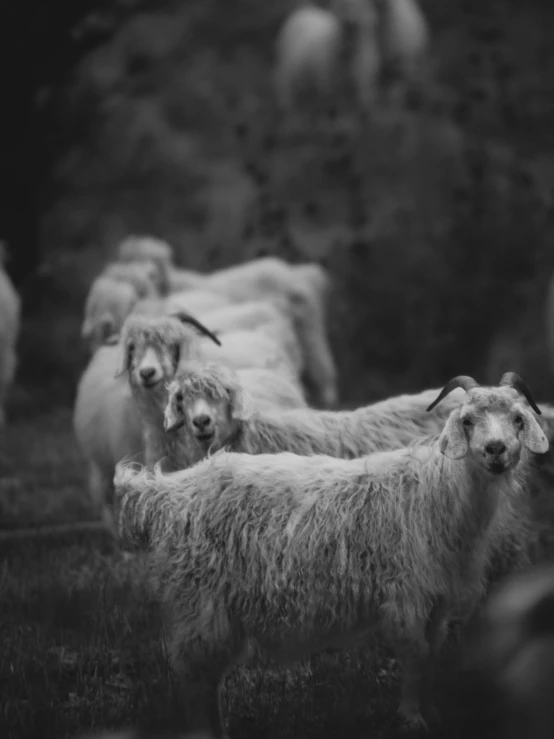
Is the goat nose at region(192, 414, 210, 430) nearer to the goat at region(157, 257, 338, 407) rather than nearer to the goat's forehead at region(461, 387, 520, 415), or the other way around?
the goat's forehead at region(461, 387, 520, 415)

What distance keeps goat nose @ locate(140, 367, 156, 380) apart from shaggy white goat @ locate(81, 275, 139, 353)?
2675 mm

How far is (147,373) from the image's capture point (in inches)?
240

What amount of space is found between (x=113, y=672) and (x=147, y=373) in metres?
1.74

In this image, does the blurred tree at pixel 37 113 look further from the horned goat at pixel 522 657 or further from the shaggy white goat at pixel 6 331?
the horned goat at pixel 522 657

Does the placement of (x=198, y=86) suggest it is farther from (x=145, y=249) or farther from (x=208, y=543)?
(x=208, y=543)

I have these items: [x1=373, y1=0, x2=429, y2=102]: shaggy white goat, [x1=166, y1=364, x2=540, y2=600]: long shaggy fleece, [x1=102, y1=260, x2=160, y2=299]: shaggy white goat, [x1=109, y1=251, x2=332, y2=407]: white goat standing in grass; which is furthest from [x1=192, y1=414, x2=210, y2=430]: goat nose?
[x1=373, y1=0, x2=429, y2=102]: shaggy white goat

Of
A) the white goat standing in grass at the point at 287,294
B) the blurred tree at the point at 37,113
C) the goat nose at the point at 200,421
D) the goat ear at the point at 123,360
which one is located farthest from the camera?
the blurred tree at the point at 37,113

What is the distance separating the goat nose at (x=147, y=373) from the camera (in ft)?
20.0

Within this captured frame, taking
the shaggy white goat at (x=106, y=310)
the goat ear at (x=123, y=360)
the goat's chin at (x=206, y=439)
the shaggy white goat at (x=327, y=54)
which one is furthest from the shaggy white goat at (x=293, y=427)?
the shaggy white goat at (x=327, y=54)

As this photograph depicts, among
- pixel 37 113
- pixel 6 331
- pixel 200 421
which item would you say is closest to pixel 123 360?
pixel 200 421

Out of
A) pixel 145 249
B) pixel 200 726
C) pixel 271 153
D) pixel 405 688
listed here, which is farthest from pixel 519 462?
pixel 271 153

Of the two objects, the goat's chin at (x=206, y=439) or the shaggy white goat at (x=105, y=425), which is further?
the shaggy white goat at (x=105, y=425)

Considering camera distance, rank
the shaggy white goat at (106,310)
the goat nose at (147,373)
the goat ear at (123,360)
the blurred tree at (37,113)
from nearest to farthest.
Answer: the goat nose at (147,373) < the goat ear at (123,360) < the shaggy white goat at (106,310) < the blurred tree at (37,113)

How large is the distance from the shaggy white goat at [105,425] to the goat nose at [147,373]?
0.67 metres
